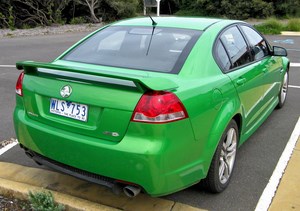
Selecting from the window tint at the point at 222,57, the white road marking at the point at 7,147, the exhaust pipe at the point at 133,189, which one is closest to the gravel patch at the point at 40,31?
the white road marking at the point at 7,147

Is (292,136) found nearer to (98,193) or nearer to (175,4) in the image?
(98,193)

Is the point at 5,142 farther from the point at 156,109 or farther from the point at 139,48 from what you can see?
the point at 156,109

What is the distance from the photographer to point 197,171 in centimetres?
304

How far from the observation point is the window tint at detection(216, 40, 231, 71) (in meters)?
3.57

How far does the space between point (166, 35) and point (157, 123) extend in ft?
4.36

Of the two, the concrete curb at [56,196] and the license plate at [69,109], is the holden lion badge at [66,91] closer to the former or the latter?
the license plate at [69,109]

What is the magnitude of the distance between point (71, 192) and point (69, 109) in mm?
913

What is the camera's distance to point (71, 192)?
3.48 metres

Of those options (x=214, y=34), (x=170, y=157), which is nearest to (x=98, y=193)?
(x=170, y=157)

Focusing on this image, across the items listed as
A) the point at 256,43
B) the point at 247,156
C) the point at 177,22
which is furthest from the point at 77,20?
the point at 247,156

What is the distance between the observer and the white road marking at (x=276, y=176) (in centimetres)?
334

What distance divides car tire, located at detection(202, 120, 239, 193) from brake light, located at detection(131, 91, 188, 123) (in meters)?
0.77

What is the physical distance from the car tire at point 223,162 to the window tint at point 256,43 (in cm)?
125

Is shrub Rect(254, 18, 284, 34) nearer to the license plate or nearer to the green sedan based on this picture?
the green sedan
